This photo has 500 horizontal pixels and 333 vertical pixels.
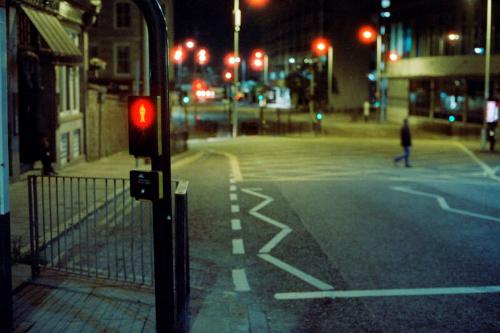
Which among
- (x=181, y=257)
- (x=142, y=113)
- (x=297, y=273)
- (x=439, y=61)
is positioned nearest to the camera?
(x=142, y=113)

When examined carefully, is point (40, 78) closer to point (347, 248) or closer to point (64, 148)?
point (64, 148)

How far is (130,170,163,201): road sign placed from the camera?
263 inches

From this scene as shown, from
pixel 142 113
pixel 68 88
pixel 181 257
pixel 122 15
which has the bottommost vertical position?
pixel 181 257

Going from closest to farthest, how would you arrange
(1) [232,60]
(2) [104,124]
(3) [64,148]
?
(3) [64,148] < (2) [104,124] < (1) [232,60]

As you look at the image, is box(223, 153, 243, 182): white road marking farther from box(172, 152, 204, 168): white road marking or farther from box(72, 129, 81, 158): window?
box(72, 129, 81, 158): window

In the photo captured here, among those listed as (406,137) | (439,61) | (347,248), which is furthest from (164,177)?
(439,61)

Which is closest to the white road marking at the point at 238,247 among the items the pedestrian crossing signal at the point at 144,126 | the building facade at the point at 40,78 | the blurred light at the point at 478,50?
the pedestrian crossing signal at the point at 144,126

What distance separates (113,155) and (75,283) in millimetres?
20397

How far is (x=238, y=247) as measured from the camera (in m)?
12.0

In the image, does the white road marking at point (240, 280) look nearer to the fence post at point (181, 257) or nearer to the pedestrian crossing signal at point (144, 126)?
the fence post at point (181, 257)

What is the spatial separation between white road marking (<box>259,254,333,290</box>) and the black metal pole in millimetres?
3114

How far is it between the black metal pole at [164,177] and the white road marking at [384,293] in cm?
242

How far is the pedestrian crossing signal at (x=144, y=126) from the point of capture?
21.7ft

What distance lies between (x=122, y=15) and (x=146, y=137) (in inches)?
1866
